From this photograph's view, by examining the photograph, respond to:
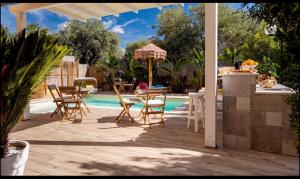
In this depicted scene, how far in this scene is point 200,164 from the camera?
428 cm

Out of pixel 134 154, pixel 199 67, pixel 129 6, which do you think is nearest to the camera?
pixel 134 154

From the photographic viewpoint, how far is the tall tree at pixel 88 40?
25.4 meters

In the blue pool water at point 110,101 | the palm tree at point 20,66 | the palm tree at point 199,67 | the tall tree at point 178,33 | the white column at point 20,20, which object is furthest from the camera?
the tall tree at point 178,33

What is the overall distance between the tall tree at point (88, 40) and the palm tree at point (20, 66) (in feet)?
70.7

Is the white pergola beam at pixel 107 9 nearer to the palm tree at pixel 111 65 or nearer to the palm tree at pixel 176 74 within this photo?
the palm tree at pixel 176 74

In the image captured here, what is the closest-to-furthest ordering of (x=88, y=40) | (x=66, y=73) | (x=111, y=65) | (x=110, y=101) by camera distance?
(x=110, y=101) < (x=66, y=73) < (x=111, y=65) < (x=88, y=40)

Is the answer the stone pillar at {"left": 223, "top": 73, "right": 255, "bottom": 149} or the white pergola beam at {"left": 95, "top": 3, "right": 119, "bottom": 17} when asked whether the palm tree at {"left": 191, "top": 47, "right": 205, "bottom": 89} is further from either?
the stone pillar at {"left": 223, "top": 73, "right": 255, "bottom": 149}

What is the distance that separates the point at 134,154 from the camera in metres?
4.84

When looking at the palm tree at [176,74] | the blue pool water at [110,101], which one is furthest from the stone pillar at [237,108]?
the palm tree at [176,74]

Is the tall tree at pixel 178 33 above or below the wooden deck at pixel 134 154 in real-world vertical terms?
above

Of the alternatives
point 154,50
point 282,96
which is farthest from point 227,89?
point 154,50

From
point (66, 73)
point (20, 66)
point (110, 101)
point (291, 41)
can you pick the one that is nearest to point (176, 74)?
point (110, 101)

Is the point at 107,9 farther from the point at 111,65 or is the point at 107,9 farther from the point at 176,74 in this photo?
the point at 111,65

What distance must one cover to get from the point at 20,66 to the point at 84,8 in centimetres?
569
